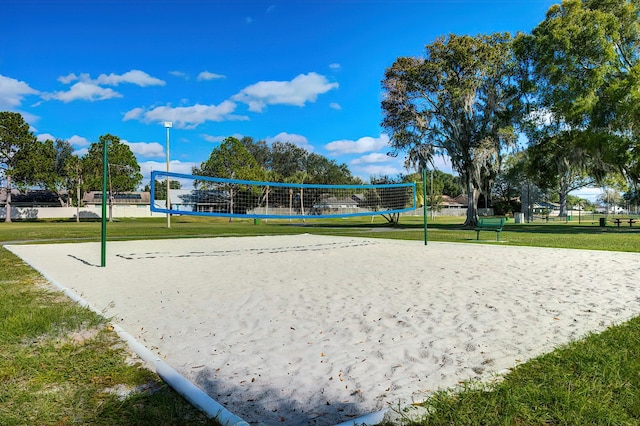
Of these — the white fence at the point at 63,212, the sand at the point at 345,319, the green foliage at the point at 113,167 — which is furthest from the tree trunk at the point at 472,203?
the green foliage at the point at 113,167

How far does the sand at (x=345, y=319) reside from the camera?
288cm

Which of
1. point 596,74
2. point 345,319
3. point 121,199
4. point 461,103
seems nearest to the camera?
point 345,319

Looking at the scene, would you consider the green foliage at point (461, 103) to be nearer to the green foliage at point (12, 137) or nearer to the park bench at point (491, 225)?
the park bench at point (491, 225)

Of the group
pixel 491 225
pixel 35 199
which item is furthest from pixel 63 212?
pixel 491 225

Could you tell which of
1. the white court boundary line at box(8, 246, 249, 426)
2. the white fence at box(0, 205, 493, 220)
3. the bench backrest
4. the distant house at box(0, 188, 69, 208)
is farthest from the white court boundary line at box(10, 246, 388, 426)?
the distant house at box(0, 188, 69, 208)

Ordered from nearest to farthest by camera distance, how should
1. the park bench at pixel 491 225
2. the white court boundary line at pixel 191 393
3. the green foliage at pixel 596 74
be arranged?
the white court boundary line at pixel 191 393 < the park bench at pixel 491 225 < the green foliage at pixel 596 74

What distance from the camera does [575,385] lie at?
2701 millimetres

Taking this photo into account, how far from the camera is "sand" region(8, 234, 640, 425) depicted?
2879 millimetres

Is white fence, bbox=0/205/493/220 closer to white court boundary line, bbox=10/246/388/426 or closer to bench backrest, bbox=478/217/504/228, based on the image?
bench backrest, bbox=478/217/504/228

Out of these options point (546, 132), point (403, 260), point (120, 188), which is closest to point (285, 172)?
point (120, 188)

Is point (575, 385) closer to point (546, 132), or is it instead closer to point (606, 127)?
point (606, 127)

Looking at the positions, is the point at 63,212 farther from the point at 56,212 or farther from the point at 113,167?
the point at 113,167

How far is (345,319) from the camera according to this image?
4.57 meters

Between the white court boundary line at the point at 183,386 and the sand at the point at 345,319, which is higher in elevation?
the white court boundary line at the point at 183,386
